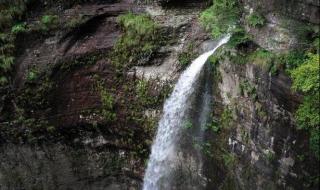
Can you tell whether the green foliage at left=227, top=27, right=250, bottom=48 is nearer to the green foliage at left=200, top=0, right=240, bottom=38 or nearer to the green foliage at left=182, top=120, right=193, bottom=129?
the green foliage at left=200, top=0, right=240, bottom=38

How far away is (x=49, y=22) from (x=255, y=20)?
6373 mm

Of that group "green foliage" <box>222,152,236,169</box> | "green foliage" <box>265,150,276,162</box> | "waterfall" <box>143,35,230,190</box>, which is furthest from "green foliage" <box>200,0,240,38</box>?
"green foliage" <box>265,150,276,162</box>

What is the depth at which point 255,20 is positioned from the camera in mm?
9391

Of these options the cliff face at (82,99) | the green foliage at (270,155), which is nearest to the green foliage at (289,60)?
the green foliage at (270,155)

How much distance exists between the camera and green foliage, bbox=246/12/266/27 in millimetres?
9266

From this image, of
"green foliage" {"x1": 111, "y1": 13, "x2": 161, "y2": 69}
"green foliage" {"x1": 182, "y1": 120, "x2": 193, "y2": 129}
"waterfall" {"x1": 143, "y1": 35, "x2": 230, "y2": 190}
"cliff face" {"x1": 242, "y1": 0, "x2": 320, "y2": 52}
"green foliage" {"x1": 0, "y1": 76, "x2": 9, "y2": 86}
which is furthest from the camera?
"green foliage" {"x1": 0, "y1": 76, "x2": 9, "y2": 86}

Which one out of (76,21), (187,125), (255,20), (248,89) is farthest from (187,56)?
(76,21)

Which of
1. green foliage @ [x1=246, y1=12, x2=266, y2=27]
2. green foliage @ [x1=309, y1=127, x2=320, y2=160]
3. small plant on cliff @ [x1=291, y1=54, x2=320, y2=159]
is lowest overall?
green foliage @ [x1=309, y1=127, x2=320, y2=160]

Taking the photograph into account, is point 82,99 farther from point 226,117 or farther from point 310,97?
point 310,97

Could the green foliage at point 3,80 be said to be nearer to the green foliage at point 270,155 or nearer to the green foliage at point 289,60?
the green foliage at point 270,155

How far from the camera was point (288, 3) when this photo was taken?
28.2 ft

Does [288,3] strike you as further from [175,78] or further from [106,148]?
[106,148]

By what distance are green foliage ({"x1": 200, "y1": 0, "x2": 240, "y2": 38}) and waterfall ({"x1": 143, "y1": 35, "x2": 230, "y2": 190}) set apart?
428 millimetres

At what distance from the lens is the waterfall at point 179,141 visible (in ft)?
36.0
